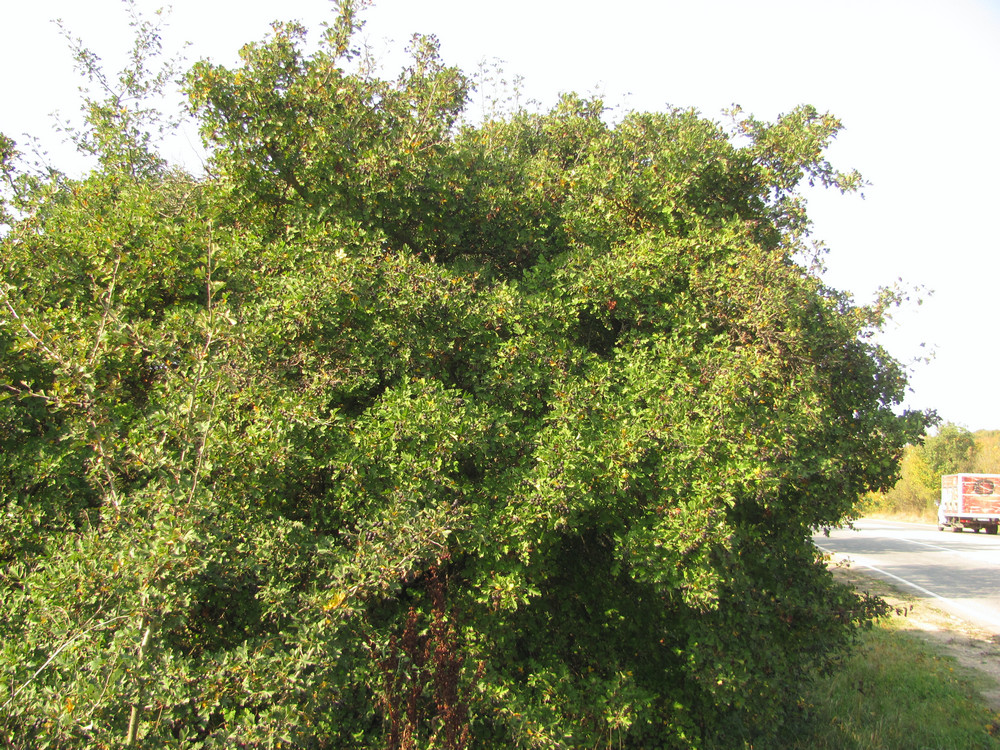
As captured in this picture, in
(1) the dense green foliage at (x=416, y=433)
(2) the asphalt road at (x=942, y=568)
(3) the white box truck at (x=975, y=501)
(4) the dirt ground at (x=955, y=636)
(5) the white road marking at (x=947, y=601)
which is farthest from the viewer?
(3) the white box truck at (x=975, y=501)

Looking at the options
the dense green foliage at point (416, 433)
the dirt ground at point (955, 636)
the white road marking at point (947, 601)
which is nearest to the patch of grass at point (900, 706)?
the dirt ground at point (955, 636)

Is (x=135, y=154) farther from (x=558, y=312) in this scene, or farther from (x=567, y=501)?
(x=567, y=501)

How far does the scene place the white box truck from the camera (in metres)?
28.5

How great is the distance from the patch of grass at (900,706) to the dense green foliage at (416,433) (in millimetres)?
964

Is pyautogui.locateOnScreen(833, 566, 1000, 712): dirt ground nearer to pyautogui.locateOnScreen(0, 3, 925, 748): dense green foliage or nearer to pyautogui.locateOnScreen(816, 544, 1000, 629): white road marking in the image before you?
pyautogui.locateOnScreen(816, 544, 1000, 629): white road marking

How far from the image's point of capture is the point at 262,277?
526 centimetres

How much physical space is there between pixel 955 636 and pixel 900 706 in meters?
3.56

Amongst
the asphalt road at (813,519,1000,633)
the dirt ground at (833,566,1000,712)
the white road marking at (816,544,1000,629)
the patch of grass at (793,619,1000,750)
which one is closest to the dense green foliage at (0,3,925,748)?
the patch of grass at (793,619,1000,750)

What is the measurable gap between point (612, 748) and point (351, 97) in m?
6.18

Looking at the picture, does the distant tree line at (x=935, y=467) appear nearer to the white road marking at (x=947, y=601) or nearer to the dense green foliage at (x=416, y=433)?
the white road marking at (x=947, y=601)

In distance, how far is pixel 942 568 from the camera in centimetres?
1580

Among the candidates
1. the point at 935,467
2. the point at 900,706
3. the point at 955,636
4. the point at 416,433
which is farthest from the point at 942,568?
the point at 935,467

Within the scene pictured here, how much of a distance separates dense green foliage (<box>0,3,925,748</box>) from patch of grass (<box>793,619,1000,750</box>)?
964mm

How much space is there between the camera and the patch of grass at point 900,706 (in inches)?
265
